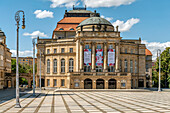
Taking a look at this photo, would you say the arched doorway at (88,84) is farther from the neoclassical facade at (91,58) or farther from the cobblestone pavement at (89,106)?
the cobblestone pavement at (89,106)

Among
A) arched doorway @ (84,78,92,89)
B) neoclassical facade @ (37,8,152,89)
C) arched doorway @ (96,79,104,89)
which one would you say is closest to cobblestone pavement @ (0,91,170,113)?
neoclassical facade @ (37,8,152,89)

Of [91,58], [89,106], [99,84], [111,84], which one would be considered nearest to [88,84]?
[99,84]

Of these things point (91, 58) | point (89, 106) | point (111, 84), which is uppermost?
point (91, 58)

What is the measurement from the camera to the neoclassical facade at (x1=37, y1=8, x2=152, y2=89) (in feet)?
258

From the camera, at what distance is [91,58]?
83.1 metres

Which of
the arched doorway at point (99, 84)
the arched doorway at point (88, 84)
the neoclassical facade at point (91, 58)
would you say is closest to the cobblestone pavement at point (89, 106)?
the neoclassical facade at point (91, 58)

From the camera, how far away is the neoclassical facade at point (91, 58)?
3093 inches

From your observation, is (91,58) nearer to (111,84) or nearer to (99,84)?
(99,84)

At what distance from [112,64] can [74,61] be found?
548 inches

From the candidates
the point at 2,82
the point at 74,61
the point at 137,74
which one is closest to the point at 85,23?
the point at 74,61

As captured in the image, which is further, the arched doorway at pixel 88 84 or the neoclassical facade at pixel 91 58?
the arched doorway at pixel 88 84

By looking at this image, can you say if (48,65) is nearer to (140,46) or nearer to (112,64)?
(112,64)

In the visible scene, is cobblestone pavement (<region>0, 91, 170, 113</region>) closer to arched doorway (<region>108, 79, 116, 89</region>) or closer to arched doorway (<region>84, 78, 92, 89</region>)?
arched doorway (<region>108, 79, 116, 89</region>)

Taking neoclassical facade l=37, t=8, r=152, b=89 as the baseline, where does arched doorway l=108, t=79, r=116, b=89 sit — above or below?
below
